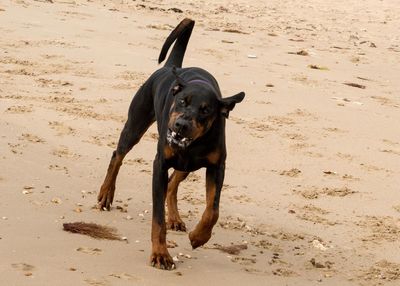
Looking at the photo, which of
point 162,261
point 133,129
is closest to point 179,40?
point 133,129

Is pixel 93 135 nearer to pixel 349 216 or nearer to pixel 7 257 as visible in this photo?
pixel 349 216

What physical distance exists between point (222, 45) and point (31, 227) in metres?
7.40

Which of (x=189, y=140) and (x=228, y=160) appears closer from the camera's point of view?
(x=189, y=140)

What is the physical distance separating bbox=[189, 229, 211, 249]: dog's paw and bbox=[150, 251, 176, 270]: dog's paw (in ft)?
0.66

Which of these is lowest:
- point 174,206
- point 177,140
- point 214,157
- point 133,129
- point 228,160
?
point 228,160

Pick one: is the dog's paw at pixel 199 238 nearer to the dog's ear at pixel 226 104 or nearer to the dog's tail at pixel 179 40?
the dog's ear at pixel 226 104

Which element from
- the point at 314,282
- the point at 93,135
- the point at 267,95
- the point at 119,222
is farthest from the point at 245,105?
the point at 314,282

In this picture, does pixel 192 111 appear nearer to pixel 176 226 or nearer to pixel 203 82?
pixel 203 82

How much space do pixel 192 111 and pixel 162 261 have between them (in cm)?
84

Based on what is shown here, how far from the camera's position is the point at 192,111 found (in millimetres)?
4203

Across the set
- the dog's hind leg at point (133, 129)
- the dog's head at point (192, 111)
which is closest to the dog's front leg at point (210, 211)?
the dog's head at point (192, 111)

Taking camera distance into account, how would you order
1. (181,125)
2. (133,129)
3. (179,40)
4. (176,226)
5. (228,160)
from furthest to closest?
(228,160), (179,40), (133,129), (176,226), (181,125)

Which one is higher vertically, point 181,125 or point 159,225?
point 181,125

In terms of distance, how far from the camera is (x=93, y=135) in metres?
6.98
